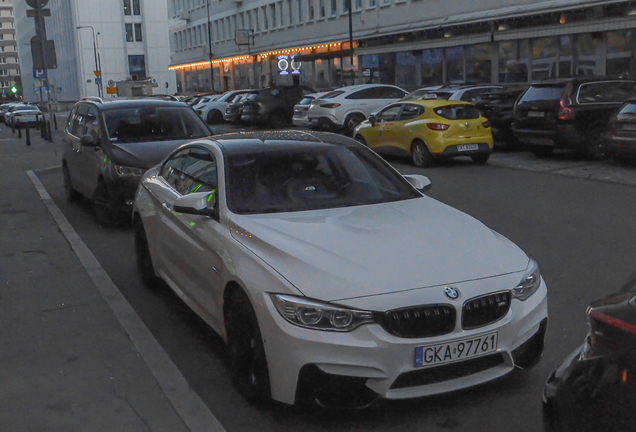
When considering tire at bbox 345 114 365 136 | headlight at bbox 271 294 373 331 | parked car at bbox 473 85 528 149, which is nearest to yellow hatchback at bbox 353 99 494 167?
parked car at bbox 473 85 528 149

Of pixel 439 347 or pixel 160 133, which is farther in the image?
pixel 160 133

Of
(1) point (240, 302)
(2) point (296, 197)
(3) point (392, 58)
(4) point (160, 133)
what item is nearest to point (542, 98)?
(4) point (160, 133)

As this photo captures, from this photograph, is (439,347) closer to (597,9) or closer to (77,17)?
(597,9)

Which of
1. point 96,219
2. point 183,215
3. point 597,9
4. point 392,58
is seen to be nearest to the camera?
point 183,215

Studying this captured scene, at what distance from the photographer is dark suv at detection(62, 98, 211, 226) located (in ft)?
33.5

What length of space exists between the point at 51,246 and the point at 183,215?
3913 mm

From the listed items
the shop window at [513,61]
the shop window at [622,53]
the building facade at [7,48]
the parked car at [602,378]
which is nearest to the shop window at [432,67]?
the shop window at [513,61]

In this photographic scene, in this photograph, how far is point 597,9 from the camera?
2870 cm

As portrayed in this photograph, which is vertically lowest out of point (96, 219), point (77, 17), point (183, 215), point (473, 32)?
point (96, 219)

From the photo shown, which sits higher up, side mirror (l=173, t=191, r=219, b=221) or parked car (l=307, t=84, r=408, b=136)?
side mirror (l=173, t=191, r=219, b=221)

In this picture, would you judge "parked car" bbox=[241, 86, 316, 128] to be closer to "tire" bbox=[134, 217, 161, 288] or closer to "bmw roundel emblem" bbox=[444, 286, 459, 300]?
"tire" bbox=[134, 217, 161, 288]

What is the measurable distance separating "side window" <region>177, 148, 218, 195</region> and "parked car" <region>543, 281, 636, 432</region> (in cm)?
323

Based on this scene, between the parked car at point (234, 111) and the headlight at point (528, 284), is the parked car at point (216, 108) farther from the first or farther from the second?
the headlight at point (528, 284)

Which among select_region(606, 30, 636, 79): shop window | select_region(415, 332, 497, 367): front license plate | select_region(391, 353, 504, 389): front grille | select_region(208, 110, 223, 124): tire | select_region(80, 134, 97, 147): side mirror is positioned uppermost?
select_region(606, 30, 636, 79): shop window
